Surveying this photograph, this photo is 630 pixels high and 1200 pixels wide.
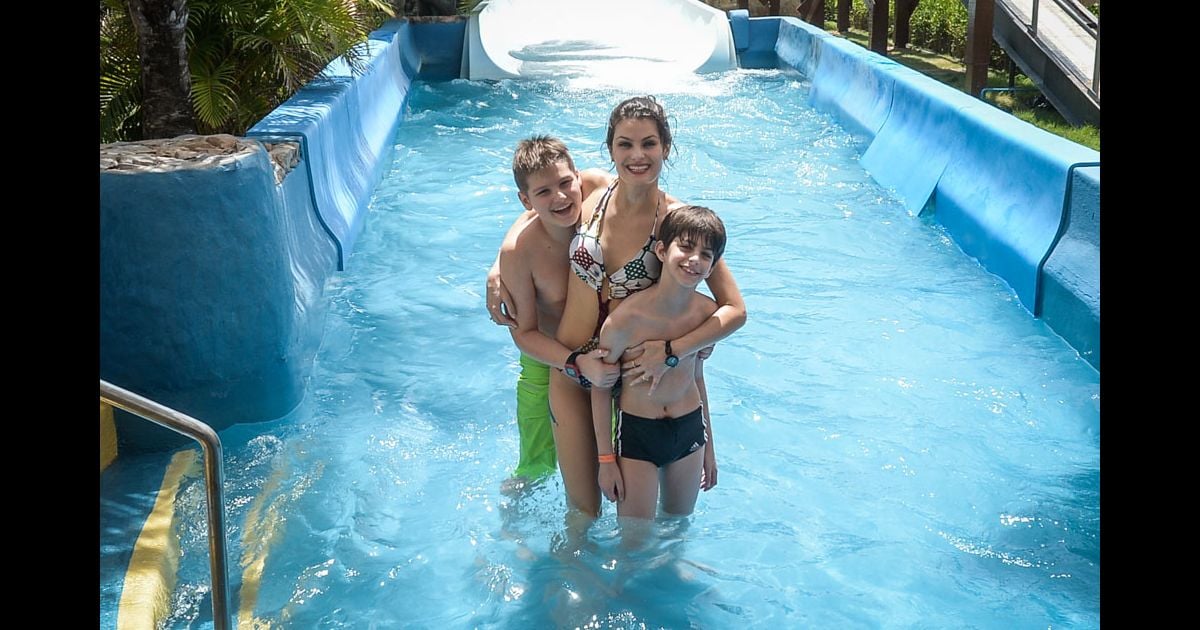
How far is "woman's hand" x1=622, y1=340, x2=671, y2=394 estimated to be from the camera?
10.8 ft

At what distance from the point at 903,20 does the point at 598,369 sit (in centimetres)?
1464

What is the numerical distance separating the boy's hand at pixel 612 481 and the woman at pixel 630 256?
27 cm

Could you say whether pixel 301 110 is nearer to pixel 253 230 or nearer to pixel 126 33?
pixel 126 33

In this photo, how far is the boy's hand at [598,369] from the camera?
3.34m

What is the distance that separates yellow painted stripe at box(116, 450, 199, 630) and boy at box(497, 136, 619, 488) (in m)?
1.29

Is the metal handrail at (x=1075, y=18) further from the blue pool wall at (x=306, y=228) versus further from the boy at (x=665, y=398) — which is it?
the boy at (x=665, y=398)

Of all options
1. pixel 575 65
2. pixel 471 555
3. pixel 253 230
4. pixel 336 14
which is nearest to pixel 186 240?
pixel 253 230

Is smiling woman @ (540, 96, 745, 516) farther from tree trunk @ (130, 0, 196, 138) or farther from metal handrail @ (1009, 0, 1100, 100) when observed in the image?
metal handrail @ (1009, 0, 1100, 100)

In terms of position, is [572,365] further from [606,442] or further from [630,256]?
[630,256]

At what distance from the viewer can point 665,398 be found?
11.2 ft

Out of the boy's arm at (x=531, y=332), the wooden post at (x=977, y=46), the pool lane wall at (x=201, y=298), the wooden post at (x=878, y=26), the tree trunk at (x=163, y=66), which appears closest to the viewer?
the boy's arm at (x=531, y=332)

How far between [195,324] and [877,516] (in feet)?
9.16

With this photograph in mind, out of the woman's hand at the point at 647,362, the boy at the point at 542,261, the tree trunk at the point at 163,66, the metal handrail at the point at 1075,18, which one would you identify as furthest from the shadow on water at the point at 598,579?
the metal handrail at the point at 1075,18

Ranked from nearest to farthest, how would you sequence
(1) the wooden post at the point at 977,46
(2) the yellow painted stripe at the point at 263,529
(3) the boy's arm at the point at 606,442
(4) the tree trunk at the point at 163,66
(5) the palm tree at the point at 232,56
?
1. (3) the boy's arm at the point at 606,442
2. (2) the yellow painted stripe at the point at 263,529
3. (4) the tree trunk at the point at 163,66
4. (5) the palm tree at the point at 232,56
5. (1) the wooden post at the point at 977,46
